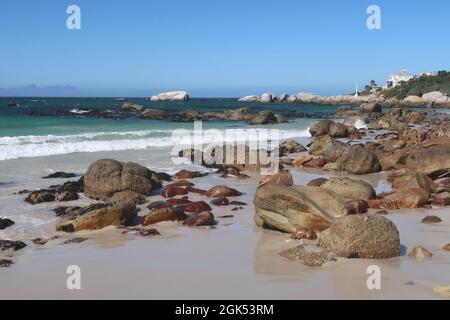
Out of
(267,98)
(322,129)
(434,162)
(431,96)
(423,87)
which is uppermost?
(423,87)

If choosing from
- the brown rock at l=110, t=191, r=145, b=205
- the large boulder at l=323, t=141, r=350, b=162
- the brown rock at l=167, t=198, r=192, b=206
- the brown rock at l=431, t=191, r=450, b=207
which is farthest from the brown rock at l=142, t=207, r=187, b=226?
the large boulder at l=323, t=141, r=350, b=162

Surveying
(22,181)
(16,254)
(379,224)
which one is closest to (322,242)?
(379,224)

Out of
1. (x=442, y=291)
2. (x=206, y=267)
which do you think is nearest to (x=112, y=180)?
(x=206, y=267)

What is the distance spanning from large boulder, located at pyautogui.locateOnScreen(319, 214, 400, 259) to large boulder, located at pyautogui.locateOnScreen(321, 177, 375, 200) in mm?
3393

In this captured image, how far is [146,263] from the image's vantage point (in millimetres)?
6238

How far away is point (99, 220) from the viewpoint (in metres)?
8.05

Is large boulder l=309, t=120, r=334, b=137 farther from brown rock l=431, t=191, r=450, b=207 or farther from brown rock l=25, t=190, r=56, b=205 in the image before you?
brown rock l=25, t=190, r=56, b=205

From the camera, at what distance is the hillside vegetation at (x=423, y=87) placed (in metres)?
97.3

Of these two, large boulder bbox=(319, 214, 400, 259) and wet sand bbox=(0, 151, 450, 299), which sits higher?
large boulder bbox=(319, 214, 400, 259)

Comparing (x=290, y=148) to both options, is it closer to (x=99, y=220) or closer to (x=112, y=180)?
(x=112, y=180)

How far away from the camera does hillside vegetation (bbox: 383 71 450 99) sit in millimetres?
97269

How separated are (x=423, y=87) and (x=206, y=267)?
104m
